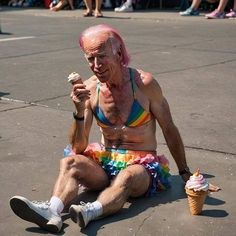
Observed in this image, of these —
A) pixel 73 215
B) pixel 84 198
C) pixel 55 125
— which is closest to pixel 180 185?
pixel 84 198

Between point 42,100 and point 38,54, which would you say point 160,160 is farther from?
point 38,54

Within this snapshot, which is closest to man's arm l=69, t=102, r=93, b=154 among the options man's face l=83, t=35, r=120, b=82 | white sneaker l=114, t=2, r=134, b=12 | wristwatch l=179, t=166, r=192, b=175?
man's face l=83, t=35, r=120, b=82

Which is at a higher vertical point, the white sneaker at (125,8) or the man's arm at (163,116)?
the man's arm at (163,116)

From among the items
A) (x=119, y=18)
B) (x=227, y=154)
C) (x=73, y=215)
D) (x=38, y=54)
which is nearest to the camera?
(x=73, y=215)

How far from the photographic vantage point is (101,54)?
362 cm

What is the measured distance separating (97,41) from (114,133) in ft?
2.23

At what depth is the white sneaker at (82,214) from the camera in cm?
342

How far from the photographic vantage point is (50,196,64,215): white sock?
351 centimetres

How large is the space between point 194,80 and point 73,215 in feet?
14.5

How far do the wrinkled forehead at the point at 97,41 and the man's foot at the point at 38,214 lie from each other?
993 millimetres

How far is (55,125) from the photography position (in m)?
5.72

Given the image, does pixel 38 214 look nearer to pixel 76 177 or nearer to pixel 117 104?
pixel 76 177

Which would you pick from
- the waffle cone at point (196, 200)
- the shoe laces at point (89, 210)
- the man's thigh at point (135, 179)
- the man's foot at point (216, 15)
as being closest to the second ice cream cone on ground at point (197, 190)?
the waffle cone at point (196, 200)

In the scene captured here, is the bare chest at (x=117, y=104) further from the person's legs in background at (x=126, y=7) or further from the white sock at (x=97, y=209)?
the person's legs in background at (x=126, y=7)
